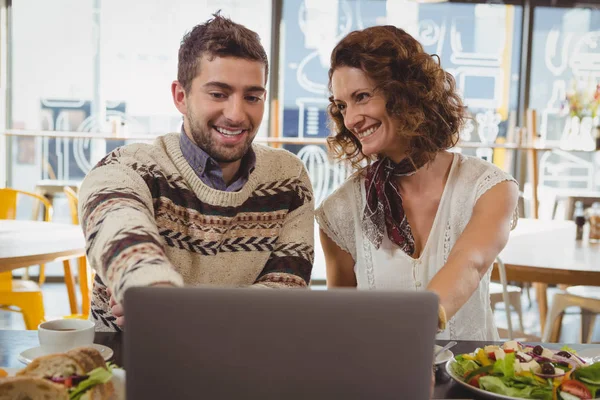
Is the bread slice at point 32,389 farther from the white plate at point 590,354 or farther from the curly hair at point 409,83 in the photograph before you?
the curly hair at point 409,83

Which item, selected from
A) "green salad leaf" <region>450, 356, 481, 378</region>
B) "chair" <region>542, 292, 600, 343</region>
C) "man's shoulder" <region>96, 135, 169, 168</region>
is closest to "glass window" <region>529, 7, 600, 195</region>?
"chair" <region>542, 292, 600, 343</region>

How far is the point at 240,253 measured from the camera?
1.62 meters

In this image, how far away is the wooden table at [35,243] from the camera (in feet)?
7.89

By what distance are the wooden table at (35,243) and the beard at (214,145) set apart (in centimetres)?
113

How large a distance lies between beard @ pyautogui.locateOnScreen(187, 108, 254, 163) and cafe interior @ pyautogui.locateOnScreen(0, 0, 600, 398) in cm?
304

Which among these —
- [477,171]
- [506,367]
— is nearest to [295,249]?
[477,171]

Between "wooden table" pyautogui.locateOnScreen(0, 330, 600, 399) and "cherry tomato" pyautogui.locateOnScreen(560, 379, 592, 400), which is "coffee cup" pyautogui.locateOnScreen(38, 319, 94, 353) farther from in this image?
"cherry tomato" pyautogui.locateOnScreen(560, 379, 592, 400)

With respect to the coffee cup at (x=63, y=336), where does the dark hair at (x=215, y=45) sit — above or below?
above

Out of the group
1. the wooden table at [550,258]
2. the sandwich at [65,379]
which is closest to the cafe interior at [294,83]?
the wooden table at [550,258]

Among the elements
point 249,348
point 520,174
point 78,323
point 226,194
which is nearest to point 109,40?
point 520,174

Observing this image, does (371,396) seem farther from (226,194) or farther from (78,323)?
(226,194)

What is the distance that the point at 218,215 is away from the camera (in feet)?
5.18

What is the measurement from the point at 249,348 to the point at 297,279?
920 mm

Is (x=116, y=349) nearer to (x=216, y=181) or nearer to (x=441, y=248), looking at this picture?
(x=216, y=181)
